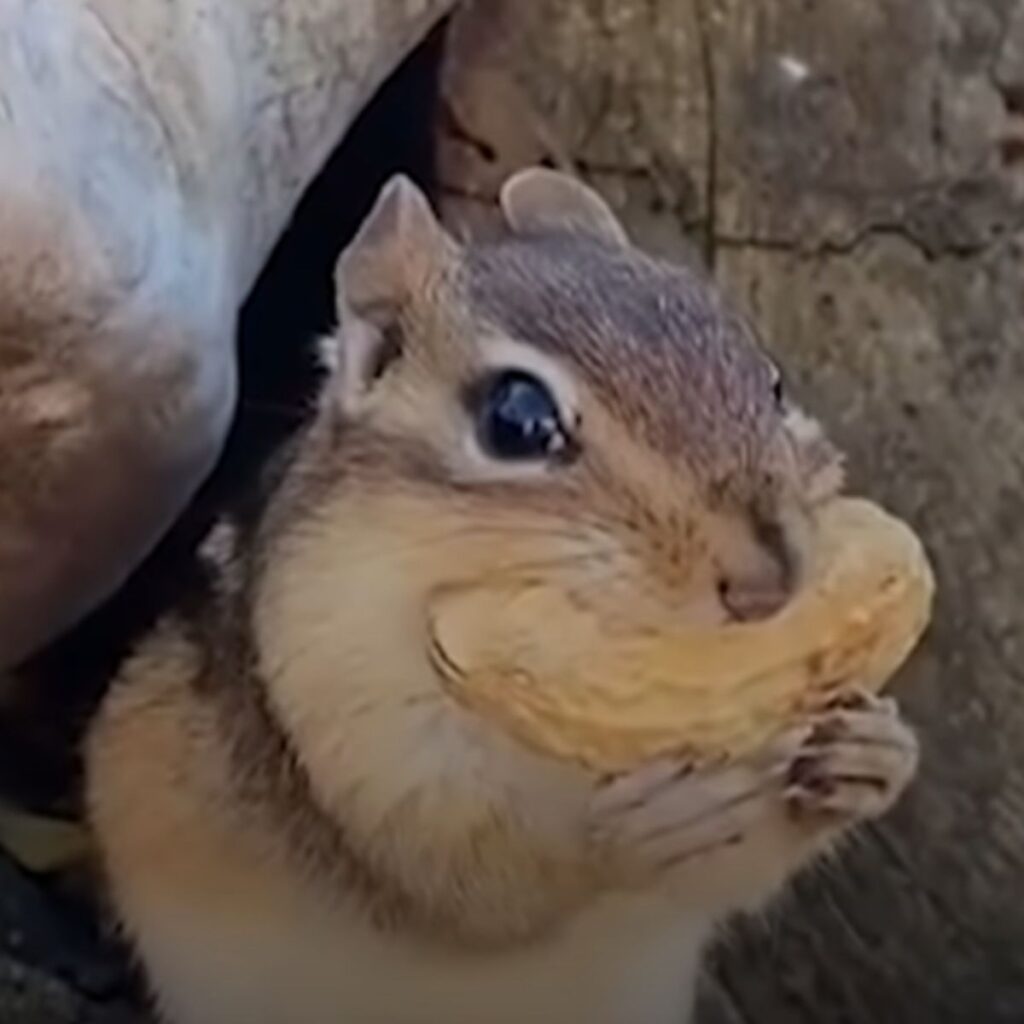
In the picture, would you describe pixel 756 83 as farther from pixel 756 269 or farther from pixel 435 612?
pixel 435 612

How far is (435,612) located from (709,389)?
0.17m

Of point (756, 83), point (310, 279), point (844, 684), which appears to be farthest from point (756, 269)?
point (844, 684)

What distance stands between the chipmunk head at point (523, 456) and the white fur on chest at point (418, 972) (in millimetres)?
176

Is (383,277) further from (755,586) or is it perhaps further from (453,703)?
(755,586)

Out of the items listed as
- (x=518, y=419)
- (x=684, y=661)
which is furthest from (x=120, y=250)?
(x=684, y=661)

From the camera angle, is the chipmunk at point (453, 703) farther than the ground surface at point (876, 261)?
No

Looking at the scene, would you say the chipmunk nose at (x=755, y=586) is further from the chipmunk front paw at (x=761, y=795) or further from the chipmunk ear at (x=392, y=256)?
the chipmunk ear at (x=392, y=256)

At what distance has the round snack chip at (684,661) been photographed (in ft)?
5.29

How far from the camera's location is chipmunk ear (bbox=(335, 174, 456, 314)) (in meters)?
1.89

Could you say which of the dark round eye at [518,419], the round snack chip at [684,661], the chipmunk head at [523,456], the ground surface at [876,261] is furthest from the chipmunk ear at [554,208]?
the round snack chip at [684,661]

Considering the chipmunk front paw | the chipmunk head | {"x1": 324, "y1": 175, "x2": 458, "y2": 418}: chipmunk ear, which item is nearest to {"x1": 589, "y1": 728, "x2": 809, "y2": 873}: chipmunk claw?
the chipmunk front paw

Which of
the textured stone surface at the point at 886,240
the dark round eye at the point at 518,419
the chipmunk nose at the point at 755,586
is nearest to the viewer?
the chipmunk nose at the point at 755,586

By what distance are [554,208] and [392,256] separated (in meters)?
0.15

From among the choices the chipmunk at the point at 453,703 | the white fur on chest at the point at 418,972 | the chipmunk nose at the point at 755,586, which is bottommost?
the white fur on chest at the point at 418,972
